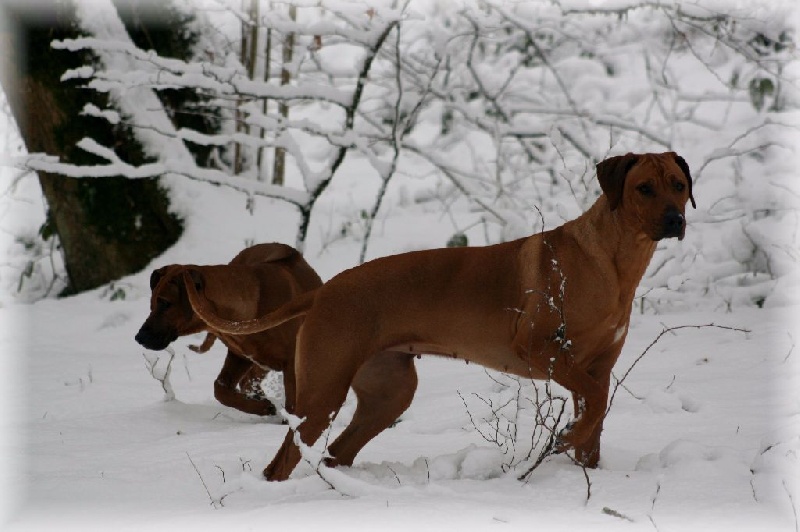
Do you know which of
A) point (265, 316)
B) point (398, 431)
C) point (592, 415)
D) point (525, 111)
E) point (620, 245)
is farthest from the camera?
point (525, 111)

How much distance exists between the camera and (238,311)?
484 cm

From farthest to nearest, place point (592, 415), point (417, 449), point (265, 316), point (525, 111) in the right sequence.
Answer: point (525, 111) → point (417, 449) → point (265, 316) → point (592, 415)

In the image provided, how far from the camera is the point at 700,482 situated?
10.5 feet

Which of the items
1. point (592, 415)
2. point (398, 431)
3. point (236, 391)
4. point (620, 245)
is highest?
point (620, 245)

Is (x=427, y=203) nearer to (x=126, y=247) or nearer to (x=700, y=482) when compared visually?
(x=126, y=247)

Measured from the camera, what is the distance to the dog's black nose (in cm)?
338

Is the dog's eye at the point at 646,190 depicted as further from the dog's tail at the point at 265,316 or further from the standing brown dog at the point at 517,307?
the dog's tail at the point at 265,316

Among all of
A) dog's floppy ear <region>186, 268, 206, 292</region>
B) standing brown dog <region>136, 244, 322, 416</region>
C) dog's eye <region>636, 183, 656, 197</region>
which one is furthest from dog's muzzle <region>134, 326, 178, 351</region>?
dog's eye <region>636, 183, 656, 197</region>

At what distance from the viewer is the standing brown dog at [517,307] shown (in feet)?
11.6

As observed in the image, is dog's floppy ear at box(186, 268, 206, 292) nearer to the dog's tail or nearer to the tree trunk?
the dog's tail

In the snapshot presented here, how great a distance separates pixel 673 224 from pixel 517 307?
687 millimetres

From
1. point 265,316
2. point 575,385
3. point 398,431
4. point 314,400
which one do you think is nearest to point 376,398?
point 314,400

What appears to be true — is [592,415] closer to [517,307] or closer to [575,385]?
[575,385]

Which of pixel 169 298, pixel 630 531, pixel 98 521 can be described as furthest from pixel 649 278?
pixel 98 521
